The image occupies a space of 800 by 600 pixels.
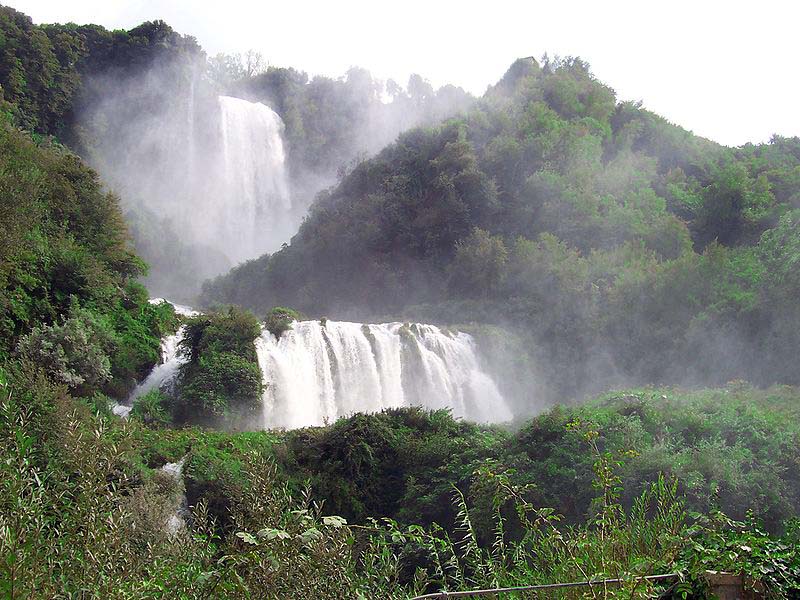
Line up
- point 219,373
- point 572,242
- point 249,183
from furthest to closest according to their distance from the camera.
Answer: point 249,183, point 572,242, point 219,373

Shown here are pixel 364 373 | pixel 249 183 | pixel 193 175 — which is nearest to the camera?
pixel 364 373

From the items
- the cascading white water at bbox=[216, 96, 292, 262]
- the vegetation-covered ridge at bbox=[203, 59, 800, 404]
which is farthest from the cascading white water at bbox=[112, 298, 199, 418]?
the cascading white water at bbox=[216, 96, 292, 262]

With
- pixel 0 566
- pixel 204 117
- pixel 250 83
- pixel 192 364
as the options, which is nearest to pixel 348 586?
pixel 0 566

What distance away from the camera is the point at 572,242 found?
30.9m

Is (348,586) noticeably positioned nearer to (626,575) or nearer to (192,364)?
(626,575)

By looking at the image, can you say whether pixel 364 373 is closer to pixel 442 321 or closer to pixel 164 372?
pixel 164 372

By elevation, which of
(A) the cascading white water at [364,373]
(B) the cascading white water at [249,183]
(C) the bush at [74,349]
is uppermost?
(B) the cascading white water at [249,183]

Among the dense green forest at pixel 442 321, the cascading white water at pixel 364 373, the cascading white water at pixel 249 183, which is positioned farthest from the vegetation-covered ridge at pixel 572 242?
the cascading white water at pixel 249 183

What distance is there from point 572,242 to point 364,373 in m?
13.9

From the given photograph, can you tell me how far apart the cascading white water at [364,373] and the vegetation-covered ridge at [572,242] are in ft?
14.4

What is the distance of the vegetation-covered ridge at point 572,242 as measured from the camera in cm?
2384

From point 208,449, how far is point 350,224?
894 inches

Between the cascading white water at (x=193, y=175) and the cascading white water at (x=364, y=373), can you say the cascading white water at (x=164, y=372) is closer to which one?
the cascading white water at (x=364, y=373)

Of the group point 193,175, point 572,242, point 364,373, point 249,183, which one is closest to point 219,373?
point 364,373
